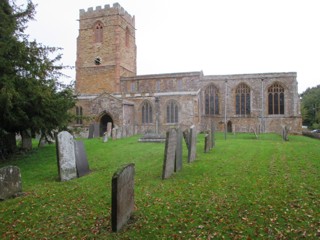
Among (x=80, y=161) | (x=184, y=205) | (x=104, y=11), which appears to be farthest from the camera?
(x=104, y=11)

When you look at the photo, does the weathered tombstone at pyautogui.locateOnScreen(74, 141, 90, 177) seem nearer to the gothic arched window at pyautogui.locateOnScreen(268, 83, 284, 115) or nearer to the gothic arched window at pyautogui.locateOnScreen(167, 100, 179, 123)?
the gothic arched window at pyautogui.locateOnScreen(167, 100, 179, 123)

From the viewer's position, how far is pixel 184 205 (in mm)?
5648

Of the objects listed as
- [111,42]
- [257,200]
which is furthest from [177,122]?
[257,200]

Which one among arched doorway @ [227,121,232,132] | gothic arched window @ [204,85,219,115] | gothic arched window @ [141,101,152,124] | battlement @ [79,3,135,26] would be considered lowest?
arched doorway @ [227,121,232,132]

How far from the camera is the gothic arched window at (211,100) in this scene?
33188 millimetres

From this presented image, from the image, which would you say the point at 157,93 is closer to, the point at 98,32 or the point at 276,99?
the point at 276,99

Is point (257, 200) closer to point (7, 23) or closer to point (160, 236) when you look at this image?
point (160, 236)

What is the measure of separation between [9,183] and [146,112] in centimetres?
2258

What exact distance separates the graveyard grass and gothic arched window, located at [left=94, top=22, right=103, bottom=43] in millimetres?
29856

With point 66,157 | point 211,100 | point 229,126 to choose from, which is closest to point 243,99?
point 229,126

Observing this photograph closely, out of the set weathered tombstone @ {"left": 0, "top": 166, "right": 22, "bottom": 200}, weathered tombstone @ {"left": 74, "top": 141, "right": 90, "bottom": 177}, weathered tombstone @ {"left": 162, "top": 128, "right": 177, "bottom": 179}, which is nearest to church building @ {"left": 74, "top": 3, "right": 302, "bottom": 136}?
weathered tombstone @ {"left": 74, "top": 141, "right": 90, "bottom": 177}

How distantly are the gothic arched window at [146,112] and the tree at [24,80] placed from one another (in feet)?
56.6

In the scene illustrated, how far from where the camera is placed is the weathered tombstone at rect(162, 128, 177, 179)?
7.93 metres

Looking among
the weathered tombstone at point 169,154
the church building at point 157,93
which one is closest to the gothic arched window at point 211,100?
the church building at point 157,93
